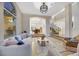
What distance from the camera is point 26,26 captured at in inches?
80.0

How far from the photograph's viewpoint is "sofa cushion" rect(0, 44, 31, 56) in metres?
1.95

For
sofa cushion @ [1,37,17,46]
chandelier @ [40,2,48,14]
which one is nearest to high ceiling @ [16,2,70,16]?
chandelier @ [40,2,48,14]

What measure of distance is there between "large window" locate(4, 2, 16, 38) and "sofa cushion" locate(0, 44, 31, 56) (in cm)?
21

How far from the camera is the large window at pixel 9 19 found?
Result: 6.40 feet

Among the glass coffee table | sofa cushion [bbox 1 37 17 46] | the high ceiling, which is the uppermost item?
the high ceiling

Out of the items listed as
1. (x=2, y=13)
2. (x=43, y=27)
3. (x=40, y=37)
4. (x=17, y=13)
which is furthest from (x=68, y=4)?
(x=2, y=13)

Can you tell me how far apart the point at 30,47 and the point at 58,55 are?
499mm

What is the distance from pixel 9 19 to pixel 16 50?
0.54 m

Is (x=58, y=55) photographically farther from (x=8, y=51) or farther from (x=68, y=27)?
(x=8, y=51)

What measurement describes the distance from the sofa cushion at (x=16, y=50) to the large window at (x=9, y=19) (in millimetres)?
213

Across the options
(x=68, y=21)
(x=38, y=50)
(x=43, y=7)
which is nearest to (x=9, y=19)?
(x=43, y=7)

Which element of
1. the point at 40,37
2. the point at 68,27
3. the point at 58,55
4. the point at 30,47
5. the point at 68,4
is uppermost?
the point at 68,4

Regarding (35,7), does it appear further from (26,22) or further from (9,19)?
(9,19)

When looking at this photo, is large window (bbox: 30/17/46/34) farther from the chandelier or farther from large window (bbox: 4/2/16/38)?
large window (bbox: 4/2/16/38)
